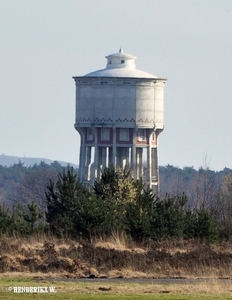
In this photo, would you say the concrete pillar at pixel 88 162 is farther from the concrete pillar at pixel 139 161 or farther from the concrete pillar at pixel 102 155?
the concrete pillar at pixel 139 161

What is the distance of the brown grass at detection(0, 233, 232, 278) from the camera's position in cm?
3803

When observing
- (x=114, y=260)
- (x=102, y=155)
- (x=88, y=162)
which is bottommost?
(x=114, y=260)

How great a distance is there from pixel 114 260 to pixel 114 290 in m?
8.61

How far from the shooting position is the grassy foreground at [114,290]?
29.1 metres

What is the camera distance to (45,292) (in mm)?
29891

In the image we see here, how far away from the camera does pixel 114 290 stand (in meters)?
30.9

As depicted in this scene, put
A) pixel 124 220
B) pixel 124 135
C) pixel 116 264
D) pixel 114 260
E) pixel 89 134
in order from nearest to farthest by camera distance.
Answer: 1. pixel 116 264
2. pixel 114 260
3. pixel 124 220
4. pixel 124 135
5. pixel 89 134

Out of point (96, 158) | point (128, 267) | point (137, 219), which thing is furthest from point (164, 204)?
point (96, 158)

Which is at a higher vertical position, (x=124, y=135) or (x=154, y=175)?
(x=124, y=135)

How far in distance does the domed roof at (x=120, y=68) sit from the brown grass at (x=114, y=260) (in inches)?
1963

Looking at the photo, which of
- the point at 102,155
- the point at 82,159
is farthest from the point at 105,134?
the point at 82,159

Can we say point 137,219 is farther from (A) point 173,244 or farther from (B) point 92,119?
(B) point 92,119

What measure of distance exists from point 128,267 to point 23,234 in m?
10.2

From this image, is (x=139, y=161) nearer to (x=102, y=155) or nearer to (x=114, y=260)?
(x=102, y=155)
